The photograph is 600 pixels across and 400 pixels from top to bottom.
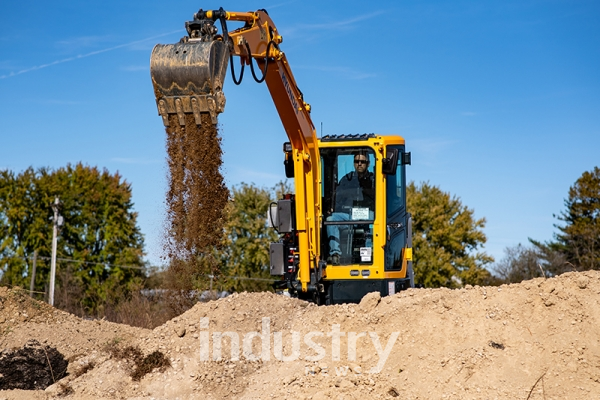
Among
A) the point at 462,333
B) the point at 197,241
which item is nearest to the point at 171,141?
the point at 197,241

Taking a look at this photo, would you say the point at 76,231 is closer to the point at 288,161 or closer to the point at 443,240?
the point at 443,240

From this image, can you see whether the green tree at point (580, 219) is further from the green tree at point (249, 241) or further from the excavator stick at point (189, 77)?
the excavator stick at point (189, 77)

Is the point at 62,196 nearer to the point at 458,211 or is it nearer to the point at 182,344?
the point at 458,211

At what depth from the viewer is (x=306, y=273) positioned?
10930 millimetres

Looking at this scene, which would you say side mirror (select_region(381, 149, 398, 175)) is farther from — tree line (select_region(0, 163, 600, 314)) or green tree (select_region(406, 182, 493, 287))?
green tree (select_region(406, 182, 493, 287))

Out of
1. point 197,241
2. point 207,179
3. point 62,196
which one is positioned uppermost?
point 62,196

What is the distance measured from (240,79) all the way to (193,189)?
2559 millimetres

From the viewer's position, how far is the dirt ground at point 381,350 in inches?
301

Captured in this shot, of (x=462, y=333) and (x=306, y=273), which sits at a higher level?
(x=306, y=273)

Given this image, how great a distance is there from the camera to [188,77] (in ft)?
25.3

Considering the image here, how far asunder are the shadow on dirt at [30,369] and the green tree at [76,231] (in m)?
20.3

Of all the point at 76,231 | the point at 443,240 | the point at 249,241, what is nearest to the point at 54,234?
the point at 76,231

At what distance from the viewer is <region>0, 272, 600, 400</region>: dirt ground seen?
25.1ft

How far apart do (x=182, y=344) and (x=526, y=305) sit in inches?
162
